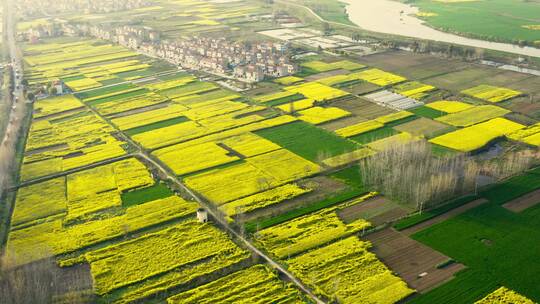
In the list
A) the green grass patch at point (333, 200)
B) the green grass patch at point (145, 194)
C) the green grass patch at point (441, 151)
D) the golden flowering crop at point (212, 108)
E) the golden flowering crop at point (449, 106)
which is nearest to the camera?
the green grass patch at point (333, 200)

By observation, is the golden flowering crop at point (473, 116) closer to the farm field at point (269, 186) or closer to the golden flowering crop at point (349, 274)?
the farm field at point (269, 186)

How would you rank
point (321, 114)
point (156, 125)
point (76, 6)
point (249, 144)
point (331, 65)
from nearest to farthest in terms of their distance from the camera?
point (249, 144) < point (156, 125) < point (321, 114) < point (331, 65) < point (76, 6)

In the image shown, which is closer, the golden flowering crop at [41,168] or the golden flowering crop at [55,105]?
the golden flowering crop at [41,168]

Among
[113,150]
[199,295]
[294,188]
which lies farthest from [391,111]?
[199,295]

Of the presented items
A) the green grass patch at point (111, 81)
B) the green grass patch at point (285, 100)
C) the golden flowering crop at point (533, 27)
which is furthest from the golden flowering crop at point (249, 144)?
the golden flowering crop at point (533, 27)

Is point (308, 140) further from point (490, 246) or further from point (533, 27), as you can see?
point (533, 27)

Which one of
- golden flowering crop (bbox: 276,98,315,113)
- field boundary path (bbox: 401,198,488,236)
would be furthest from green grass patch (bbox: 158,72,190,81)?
field boundary path (bbox: 401,198,488,236)

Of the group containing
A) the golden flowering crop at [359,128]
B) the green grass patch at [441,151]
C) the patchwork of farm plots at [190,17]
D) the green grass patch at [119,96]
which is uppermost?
the patchwork of farm plots at [190,17]

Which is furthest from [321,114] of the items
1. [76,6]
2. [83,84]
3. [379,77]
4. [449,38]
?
[76,6]
